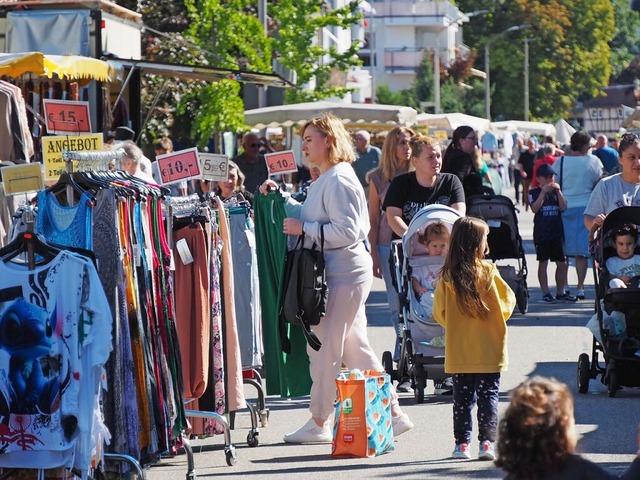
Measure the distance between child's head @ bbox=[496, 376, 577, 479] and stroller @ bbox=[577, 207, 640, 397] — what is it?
19.9 feet

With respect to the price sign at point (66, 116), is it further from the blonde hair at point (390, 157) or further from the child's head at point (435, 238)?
the blonde hair at point (390, 157)

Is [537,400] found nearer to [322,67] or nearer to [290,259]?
[290,259]

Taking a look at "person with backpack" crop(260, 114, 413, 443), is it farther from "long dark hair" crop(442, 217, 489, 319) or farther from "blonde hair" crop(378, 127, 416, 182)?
"blonde hair" crop(378, 127, 416, 182)

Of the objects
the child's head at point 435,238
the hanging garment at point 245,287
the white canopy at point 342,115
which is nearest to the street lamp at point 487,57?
the white canopy at point 342,115

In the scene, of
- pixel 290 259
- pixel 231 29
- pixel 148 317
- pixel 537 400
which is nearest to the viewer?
pixel 537 400

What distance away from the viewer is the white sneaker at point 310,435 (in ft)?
30.8

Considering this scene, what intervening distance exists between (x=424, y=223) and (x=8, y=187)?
10.9 ft

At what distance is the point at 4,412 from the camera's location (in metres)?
7.05

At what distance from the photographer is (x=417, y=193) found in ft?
36.7

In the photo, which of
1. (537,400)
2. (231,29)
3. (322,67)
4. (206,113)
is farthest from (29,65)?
(322,67)

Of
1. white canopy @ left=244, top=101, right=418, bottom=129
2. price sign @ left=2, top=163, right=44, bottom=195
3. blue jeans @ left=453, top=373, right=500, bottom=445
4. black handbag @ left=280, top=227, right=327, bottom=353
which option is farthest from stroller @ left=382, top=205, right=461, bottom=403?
white canopy @ left=244, top=101, right=418, bottom=129

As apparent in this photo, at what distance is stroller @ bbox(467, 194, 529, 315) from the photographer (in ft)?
52.0

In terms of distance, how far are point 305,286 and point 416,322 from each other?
189 centimetres

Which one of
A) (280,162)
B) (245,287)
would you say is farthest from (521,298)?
(245,287)
